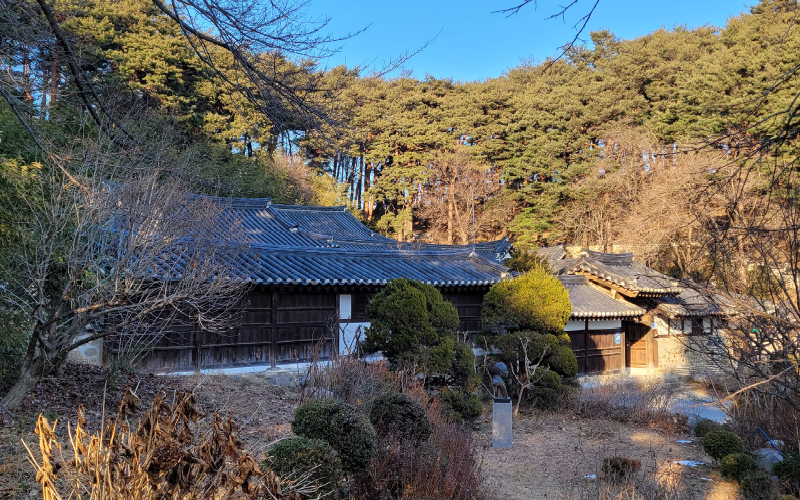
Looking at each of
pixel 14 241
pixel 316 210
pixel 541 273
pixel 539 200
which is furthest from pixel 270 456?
pixel 539 200

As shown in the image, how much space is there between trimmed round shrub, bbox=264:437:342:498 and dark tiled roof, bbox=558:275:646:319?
13538 millimetres

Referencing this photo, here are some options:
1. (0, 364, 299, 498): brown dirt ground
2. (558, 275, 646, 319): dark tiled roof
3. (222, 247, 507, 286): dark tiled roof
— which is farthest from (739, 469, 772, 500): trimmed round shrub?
(558, 275, 646, 319): dark tiled roof

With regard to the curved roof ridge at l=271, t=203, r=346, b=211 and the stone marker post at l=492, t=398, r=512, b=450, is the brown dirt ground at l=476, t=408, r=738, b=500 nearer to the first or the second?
the stone marker post at l=492, t=398, r=512, b=450

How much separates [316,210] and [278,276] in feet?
36.5

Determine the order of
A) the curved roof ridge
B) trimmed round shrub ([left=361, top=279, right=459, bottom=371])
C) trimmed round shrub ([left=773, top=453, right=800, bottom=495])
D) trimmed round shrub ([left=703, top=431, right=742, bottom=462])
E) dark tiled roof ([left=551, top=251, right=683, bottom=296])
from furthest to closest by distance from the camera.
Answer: the curved roof ridge → dark tiled roof ([left=551, top=251, right=683, bottom=296]) → trimmed round shrub ([left=361, top=279, right=459, bottom=371]) → trimmed round shrub ([left=703, top=431, right=742, bottom=462]) → trimmed round shrub ([left=773, top=453, right=800, bottom=495])

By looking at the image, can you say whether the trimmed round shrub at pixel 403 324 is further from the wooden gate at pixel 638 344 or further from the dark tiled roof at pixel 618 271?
the wooden gate at pixel 638 344

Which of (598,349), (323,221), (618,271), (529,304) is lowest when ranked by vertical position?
(598,349)

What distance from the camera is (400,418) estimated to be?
6711 millimetres

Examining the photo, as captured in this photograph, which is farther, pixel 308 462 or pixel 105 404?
pixel 105 404

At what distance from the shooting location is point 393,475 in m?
5.72

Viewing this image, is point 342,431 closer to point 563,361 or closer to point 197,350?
point 197,350

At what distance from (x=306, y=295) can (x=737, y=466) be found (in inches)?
357

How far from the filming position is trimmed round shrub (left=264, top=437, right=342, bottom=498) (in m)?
4.41

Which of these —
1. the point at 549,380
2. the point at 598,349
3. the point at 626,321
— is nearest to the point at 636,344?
the point at 626,321
